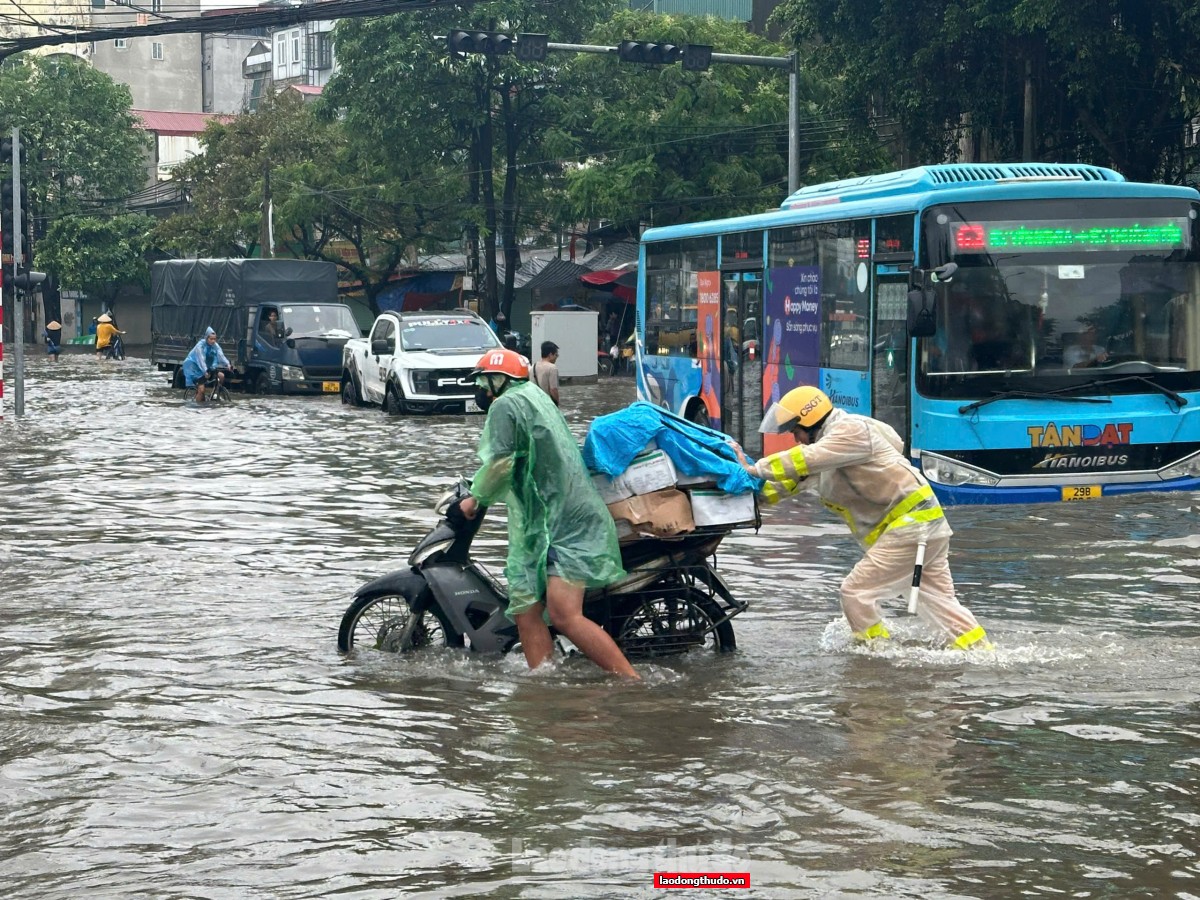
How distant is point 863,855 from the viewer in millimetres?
5305

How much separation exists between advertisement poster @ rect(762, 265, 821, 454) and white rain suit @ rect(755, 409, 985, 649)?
6.81 metres

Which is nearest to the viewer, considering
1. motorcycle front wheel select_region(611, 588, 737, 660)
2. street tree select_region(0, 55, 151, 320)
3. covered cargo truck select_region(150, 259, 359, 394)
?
motorcycle front wheel select_region(611, 588, 737, 660)

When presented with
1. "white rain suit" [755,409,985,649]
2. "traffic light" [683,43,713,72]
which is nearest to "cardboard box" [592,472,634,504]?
"white rain suit" [755,409,985,649]

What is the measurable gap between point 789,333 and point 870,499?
806 cm

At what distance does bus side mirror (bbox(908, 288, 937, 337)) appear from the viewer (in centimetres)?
1259

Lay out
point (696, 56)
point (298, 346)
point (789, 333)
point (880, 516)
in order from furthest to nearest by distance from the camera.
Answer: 1. point (298, 346)
2. point (696, 56)
3. point (789, 333)
4. point (880, 516)

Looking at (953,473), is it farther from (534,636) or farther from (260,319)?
(260,319)

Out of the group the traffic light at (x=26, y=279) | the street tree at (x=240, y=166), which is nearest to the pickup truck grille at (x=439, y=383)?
the traffic light at (x=26, y=279)

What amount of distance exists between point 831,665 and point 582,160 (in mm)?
38255

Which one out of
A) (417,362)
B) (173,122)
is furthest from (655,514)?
(173,122)

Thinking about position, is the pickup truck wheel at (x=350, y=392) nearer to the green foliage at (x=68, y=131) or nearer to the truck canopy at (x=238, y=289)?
the truck canopy at (x=238, y=289)

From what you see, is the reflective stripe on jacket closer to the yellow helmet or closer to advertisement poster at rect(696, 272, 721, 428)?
the yellow helmet

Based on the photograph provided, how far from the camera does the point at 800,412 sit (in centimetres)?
821

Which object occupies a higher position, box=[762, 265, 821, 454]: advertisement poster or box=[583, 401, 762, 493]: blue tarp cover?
box=[762, 265, 821, 454]: advertisement poster
